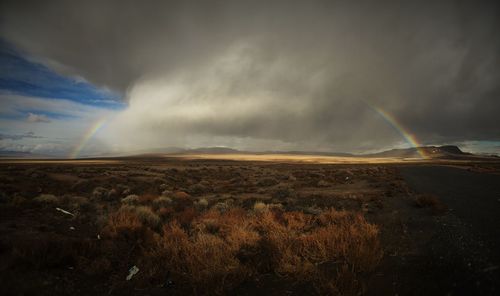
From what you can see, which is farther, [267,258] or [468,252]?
[267,258]

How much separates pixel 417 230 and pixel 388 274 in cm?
394

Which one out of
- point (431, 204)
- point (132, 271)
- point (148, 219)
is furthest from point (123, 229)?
point (431, 204)

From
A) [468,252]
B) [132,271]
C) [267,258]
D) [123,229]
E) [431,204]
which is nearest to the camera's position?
[468,252]

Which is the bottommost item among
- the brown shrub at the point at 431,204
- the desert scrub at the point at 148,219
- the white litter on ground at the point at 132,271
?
the white litter on ground at the point at 132,271

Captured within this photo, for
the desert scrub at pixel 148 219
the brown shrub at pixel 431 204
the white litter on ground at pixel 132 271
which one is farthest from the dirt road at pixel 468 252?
the desert scrub at pixel 148 219

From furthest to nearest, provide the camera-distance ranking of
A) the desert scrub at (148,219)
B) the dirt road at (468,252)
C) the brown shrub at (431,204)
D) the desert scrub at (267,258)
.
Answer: the brown shrub at (431,204)
the desert scrub at (148,219)
the desert scrub at (267,258)
the dirt road at (468,252)

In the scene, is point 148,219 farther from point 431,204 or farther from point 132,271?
point 431,204

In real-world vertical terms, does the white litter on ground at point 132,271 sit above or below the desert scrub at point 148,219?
below

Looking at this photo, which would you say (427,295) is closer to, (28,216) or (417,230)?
(417,230)

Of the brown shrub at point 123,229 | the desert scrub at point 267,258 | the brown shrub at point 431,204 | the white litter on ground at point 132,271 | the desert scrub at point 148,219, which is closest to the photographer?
the desert scrub at point 267,258

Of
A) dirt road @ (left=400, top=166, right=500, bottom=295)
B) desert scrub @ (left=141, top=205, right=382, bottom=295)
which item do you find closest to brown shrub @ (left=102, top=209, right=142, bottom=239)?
desert scrub @ (left=141, top=205, right=382, bottom=295)

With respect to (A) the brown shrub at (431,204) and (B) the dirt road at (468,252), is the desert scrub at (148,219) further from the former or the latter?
(A) the brown shrub at (431,204)

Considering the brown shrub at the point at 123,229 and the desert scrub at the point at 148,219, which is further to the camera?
the desert scrub at the point at 148,219

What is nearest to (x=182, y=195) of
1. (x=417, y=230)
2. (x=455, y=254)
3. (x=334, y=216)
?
(x=334, y=216)
